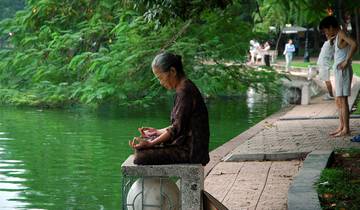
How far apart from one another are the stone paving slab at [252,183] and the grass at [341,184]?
42 centimetres

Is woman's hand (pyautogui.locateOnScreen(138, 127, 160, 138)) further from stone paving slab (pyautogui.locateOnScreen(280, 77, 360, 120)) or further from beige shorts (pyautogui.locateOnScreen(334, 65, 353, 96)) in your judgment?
stone paving slab (pyautogui.locateOnScreen(280, 77, 360, 120))

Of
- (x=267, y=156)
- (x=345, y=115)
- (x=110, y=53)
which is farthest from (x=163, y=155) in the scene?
(x=110, y=53)

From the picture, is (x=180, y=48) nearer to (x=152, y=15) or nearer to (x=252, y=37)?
(x=252, y=37)

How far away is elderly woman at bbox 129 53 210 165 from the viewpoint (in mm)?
5750

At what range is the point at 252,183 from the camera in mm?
8539

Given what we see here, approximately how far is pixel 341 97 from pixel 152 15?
310 centimetres

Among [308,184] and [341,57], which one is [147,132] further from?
[341,57]

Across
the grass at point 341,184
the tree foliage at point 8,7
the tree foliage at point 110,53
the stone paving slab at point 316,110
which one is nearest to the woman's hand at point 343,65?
the grass at point 341,184

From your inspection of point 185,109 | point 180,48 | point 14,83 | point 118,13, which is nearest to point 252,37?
point 180,48

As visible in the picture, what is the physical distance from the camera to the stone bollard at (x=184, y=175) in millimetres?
5676

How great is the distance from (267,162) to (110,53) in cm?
1269

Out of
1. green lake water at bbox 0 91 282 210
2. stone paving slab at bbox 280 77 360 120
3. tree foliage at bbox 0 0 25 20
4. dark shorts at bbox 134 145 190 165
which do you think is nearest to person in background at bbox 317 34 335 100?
stone paving slab at bbox 280 77 360 120

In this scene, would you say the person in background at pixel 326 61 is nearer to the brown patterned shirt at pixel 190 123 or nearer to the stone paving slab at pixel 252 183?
the stone paving slab at pixel 252 183

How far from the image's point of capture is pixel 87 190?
33.8 feet
